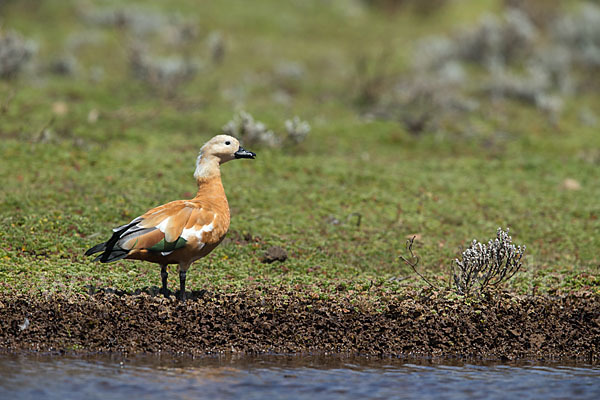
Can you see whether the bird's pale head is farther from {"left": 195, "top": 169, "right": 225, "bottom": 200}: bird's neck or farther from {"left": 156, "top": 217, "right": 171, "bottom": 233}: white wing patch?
{"left": 156, "top": 217, "right": 171, "bottom": 233}: white wing patch

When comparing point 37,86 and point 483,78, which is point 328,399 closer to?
point 37,86

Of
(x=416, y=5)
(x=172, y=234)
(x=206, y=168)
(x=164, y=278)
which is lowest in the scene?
(x=164, y=278)

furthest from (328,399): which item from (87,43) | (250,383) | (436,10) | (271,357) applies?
(436,10)

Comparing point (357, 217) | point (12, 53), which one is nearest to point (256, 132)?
point (357, 217)

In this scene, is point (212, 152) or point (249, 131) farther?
point (249, 131)

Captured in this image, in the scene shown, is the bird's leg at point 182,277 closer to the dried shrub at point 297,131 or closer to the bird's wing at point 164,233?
the bird's wing at point 164,233

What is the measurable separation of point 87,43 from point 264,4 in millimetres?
9293

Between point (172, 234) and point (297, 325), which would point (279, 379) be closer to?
point (297, 325)

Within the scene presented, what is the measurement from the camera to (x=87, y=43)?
24.3 metres

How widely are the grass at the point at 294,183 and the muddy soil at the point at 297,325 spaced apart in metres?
0.57

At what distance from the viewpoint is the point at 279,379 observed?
260 inches

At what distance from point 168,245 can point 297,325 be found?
1.59 m

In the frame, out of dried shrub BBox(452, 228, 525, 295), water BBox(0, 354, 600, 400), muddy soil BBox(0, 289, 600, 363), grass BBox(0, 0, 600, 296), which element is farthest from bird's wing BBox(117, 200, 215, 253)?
dried shrub BBox(452, 228, 525, 295)

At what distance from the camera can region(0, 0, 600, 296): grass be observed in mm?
9484
